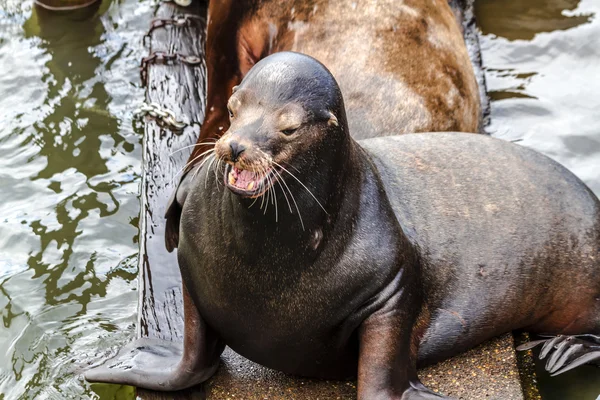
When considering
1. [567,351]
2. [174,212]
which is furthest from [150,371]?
[567,351]

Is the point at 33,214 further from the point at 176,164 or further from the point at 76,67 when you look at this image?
the point at 76,67

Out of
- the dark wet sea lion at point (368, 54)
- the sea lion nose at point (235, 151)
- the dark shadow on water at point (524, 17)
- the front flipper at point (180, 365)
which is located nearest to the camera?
the sea lion nose at point (235, 151)

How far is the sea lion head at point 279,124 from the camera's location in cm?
324

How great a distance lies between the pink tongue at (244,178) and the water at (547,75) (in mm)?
3606

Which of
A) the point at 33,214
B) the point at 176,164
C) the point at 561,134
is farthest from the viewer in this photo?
the point at 561,134

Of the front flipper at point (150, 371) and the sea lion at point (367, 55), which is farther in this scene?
the sea lion at point (367, 55)

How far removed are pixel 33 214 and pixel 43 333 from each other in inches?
45.6

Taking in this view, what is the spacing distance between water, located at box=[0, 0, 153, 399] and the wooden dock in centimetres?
65

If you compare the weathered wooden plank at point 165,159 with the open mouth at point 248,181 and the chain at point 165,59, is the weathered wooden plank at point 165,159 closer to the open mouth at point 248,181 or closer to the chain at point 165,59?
the chain at point 165,59

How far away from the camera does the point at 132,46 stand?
8.12 meters

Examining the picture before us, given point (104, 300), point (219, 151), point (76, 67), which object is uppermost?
point (219, 151)

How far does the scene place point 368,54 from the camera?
5547 mm

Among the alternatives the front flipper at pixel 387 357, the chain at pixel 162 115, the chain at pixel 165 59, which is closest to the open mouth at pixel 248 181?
the front flipper at pixel 387 357

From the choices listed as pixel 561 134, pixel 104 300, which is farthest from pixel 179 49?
pixel 561 134
